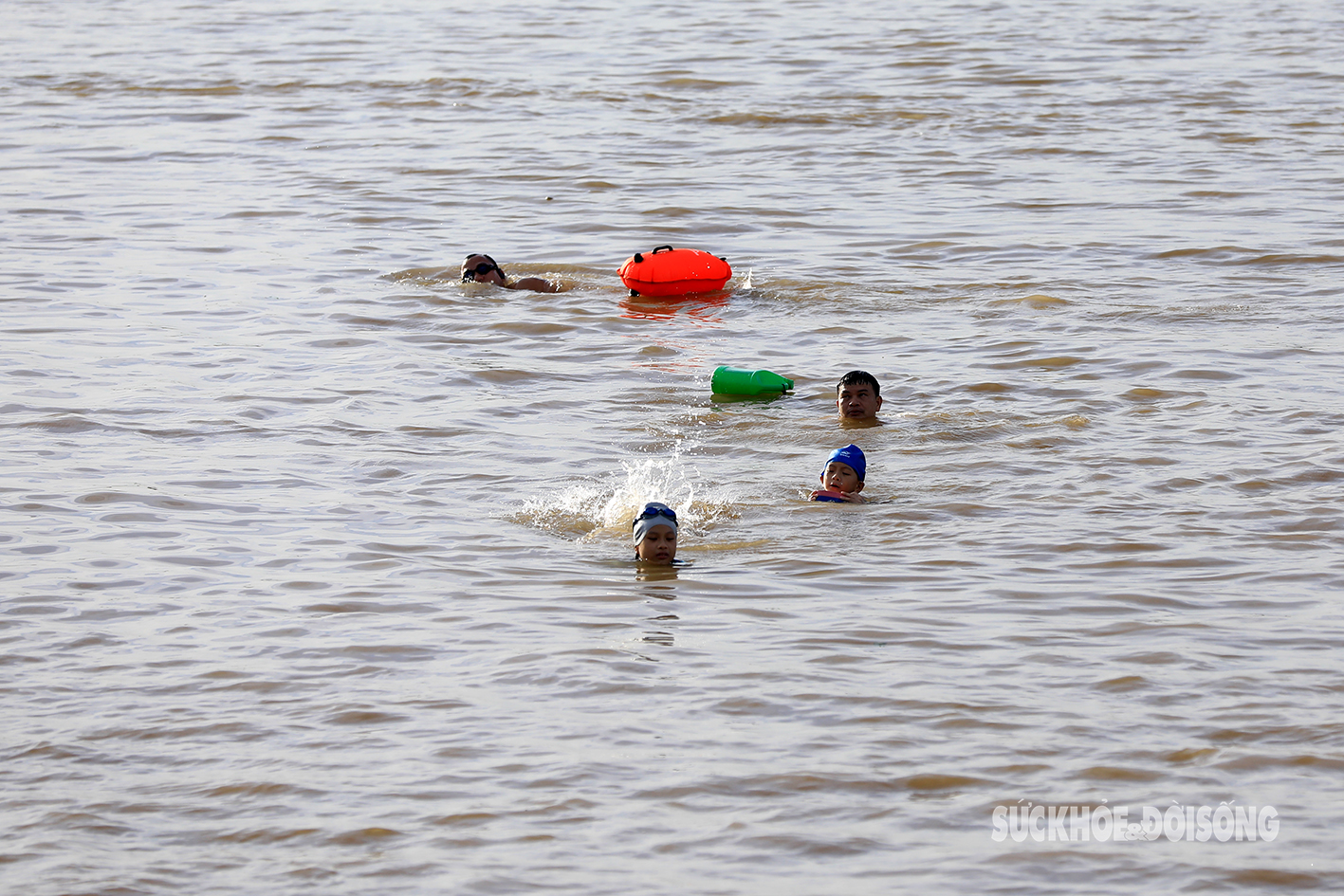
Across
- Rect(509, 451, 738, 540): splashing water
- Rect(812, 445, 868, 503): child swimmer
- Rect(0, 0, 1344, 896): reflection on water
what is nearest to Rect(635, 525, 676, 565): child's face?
Rect(0, 0, 1344, 896): reflection on water

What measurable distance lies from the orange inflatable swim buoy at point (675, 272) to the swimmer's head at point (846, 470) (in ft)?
15.7

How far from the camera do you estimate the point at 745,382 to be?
10406 millimetres

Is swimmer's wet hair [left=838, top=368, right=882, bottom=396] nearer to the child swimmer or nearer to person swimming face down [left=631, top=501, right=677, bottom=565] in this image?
the child swimmer

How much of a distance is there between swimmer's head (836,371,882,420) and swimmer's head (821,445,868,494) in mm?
1284

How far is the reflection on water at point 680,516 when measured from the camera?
544 centimetres

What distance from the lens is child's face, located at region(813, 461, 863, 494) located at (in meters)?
8.59

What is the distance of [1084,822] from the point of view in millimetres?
5273

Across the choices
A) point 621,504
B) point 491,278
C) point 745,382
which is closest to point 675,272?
point 491,278

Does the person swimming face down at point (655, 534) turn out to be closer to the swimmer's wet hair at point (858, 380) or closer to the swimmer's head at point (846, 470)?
the swimmer's head at point (846, 470)

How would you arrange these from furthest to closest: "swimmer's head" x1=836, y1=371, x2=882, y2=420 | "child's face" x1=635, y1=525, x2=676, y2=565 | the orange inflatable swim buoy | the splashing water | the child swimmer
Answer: the orange inflatable swim buoy → "swimmer's head" x1=836, y1=371, x2=882, y2=420 → the child swimmer → the splashing water → "child's face" x1=635, y1=525, x2=676, y2=565

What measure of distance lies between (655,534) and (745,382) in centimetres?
302

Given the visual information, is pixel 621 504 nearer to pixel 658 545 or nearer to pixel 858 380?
pixel 658 545

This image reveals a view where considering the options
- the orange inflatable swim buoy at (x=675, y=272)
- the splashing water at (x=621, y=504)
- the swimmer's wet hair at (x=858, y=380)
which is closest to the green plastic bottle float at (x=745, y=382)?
the swimmer's wet hair at (x=858, y=380)

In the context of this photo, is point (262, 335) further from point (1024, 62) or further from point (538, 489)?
point (1024, 62)
